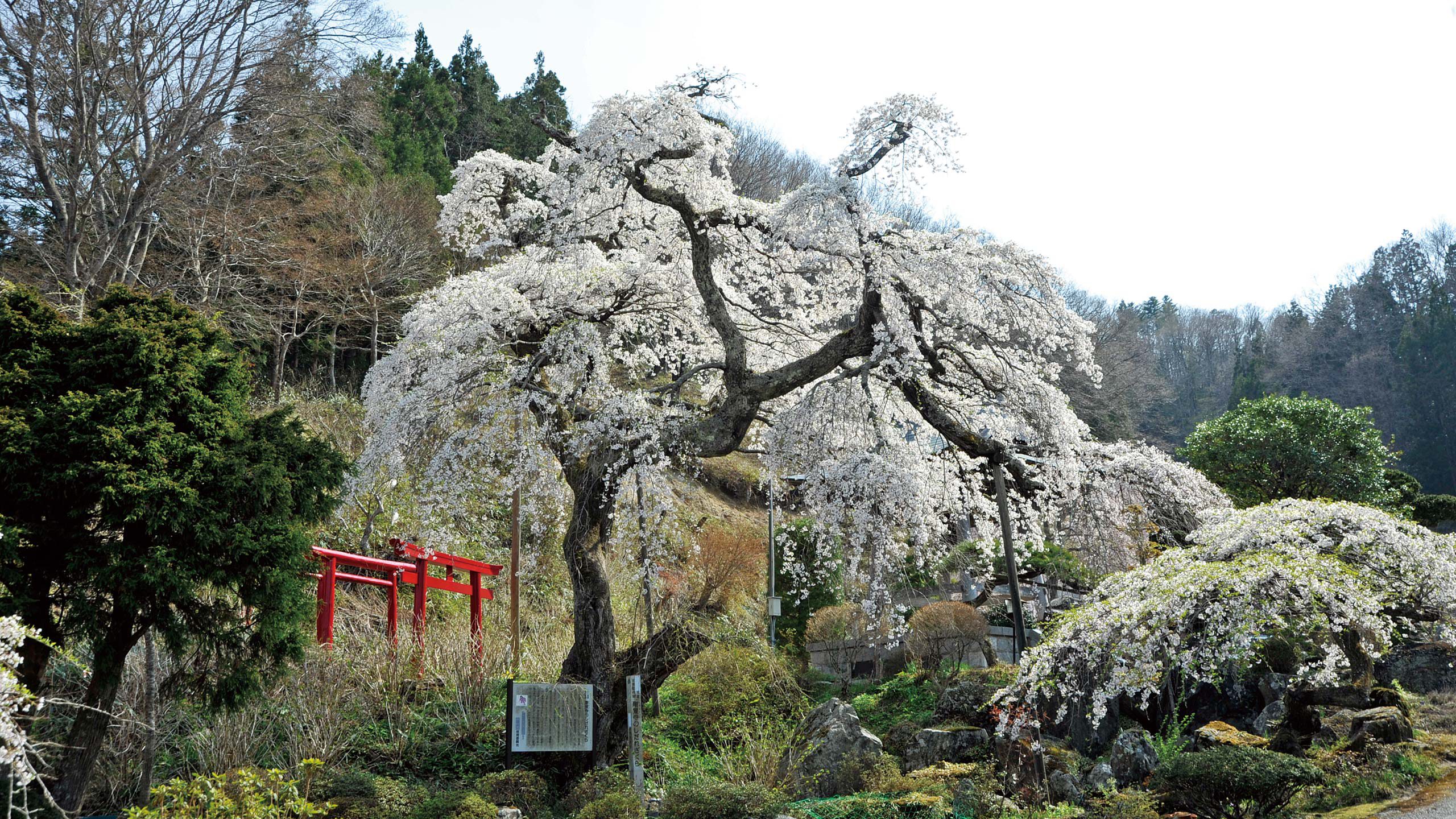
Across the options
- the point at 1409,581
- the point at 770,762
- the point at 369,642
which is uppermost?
the point at 1409,581

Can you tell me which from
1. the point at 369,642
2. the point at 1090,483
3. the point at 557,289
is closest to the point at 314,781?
the point at 369,642

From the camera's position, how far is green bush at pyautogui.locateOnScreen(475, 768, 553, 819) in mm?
7012

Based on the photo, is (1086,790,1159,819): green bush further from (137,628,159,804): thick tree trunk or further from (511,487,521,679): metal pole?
(137,628,159,804): thick tree trunk

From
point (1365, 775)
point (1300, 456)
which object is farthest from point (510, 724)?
point (1300, 456)

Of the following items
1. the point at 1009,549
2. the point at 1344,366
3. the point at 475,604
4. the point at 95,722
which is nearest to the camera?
the point at 95,722

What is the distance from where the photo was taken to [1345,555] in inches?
311

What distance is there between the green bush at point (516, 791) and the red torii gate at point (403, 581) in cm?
214

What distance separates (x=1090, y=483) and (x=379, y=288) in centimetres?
1491

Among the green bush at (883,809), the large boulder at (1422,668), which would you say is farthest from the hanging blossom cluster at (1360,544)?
the green bush at (883,809)

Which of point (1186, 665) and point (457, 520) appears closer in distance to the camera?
point (1186, 665)

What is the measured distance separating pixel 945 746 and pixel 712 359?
4.51m

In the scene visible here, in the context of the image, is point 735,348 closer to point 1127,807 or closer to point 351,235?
point 1127,807

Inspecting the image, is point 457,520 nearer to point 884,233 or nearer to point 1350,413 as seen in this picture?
point 884,233

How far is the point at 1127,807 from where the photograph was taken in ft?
20.5
